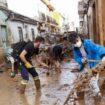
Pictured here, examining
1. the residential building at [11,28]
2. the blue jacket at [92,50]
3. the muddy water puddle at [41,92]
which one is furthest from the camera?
the residential building at [11,28]

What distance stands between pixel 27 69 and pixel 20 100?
3.76 ft

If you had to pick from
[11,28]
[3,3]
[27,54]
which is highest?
[3,3]

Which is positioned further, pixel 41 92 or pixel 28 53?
pixel 41 92

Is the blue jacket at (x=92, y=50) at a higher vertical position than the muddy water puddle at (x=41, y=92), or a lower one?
higher

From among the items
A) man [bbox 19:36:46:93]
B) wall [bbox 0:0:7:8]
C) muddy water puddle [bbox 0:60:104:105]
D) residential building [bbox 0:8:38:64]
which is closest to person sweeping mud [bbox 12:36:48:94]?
man [bbox 19:36:46:93]

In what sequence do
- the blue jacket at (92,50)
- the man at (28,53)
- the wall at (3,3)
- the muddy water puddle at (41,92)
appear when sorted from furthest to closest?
Result: the wall at (3,3), the man at (28,53), the muddy water puddle at (41,92), the blue jacket at (92,50)

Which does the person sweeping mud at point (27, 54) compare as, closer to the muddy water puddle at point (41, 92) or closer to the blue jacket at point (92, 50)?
the muddy water puddle at point (41, 92)

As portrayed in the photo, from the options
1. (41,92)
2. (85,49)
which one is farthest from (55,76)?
(85,49)

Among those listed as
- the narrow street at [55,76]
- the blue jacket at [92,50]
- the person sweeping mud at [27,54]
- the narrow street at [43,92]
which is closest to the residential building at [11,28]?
the narrow street at [55,76]

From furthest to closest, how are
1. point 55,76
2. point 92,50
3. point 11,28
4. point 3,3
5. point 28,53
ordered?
point 11,28 → point 3,3 → point 55,76 → point 28,53 → point 92,50

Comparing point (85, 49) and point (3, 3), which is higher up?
point (3, 3)

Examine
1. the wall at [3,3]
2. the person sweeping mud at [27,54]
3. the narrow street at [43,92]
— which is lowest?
the narrow street at [43,92]

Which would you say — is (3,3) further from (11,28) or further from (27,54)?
(27,54)

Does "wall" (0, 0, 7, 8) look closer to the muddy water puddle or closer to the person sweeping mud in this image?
the muddy water puddle
